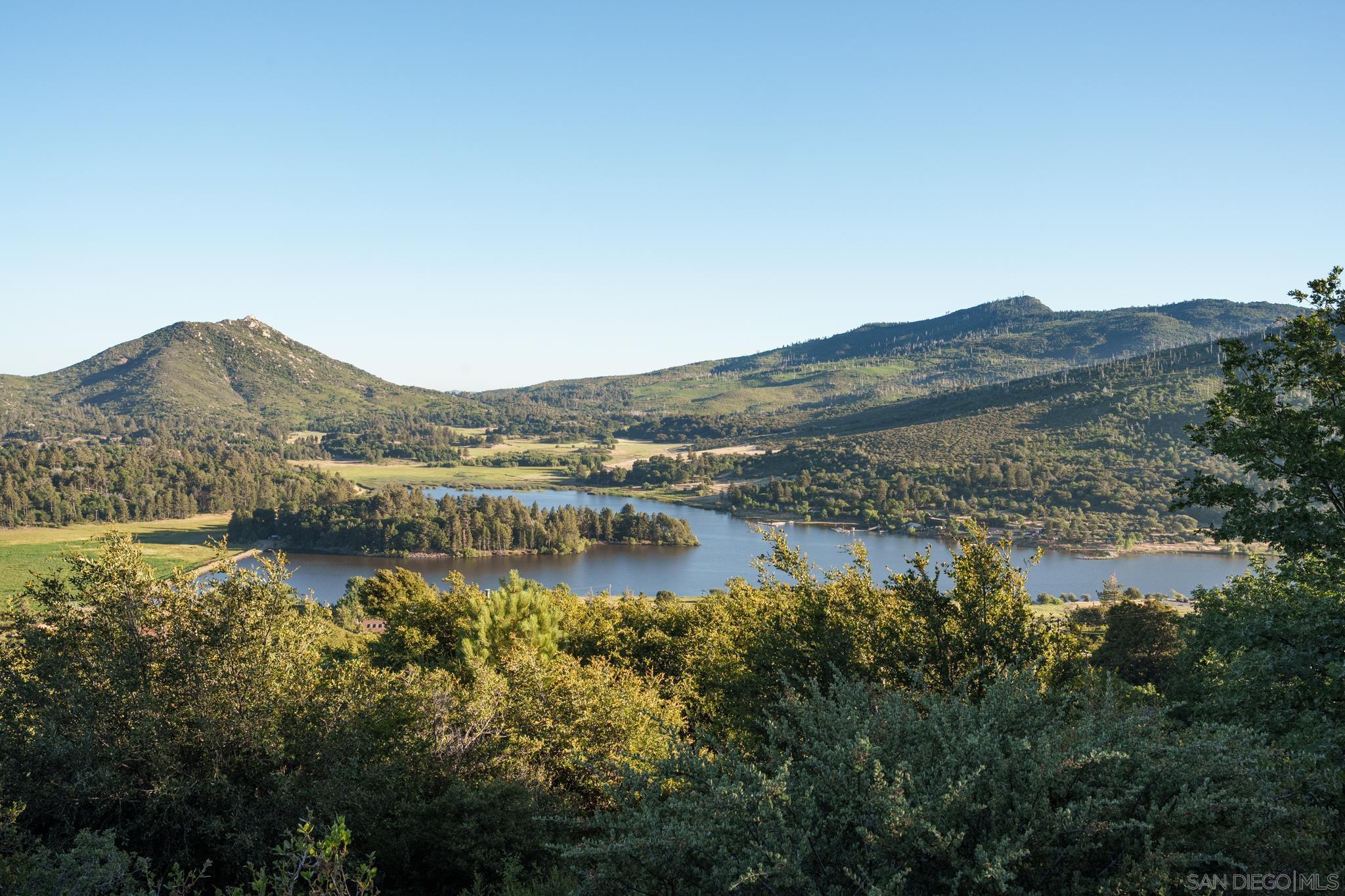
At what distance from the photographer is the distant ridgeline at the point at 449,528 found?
10262cm

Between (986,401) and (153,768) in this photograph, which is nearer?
(153,768)

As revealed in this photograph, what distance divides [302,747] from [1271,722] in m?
12.5

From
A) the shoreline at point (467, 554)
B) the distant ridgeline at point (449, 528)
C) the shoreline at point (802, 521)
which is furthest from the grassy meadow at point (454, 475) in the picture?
the shoreline at point (467, 554)

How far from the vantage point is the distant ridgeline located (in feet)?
337

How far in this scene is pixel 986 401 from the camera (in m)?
171

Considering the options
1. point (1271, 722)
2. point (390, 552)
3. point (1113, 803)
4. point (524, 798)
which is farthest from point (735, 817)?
point (390, 552)

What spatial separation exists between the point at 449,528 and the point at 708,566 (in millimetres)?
35773

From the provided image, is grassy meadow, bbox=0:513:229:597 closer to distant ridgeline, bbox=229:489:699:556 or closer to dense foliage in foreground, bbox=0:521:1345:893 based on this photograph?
distant ridgeline, bbox=229:489:699:556

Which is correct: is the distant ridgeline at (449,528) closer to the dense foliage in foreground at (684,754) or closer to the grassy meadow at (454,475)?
the grassy meadow at (454,475)

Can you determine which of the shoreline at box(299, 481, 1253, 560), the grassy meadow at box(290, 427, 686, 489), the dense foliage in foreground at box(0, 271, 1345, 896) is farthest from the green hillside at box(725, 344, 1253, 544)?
the dense foliage in foreground at box(0, 271, 1345, 896)

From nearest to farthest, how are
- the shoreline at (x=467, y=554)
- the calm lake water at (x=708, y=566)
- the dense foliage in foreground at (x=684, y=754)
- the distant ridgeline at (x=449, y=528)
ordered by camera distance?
the dense foliage in foreground at (x=684, y=754) < the calm lake water at (x=708, y=566) < the shoreline at (x=467, y=554) < the distant ridgeline at (x=449, y=528)

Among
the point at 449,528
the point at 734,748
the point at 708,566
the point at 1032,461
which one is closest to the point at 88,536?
the point at 449,528

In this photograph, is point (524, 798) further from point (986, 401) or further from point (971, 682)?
point (986, 401)

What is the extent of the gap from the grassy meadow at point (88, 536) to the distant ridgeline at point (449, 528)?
22.3 ft
